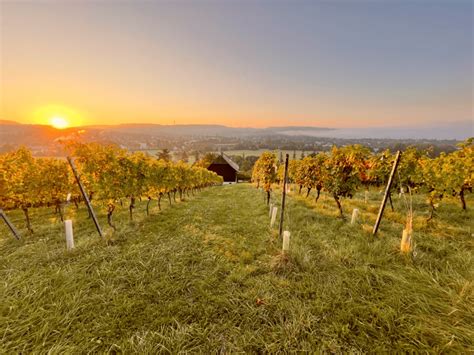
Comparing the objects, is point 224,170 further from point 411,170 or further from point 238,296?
point 238,296

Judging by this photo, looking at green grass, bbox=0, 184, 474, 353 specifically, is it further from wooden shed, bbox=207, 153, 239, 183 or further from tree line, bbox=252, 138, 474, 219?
wooden shed, bbox=207, 153, 239, 183

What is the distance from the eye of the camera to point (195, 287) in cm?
404

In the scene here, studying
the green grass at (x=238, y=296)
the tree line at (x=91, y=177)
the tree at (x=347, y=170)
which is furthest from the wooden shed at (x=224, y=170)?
the green grass at (x=238, y=296)

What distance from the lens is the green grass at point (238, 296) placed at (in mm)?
2805

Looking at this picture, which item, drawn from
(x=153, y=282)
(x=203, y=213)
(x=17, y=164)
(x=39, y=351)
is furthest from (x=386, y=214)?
(x=17, y=164)

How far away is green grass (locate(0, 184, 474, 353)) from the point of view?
9.20ft

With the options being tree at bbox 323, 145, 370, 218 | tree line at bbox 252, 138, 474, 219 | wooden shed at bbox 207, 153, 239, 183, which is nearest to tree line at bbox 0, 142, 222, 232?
tree at bbox 323, 145, 370, 218

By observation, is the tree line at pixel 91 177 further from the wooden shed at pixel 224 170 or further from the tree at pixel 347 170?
the wooden shed at pixel 224 170

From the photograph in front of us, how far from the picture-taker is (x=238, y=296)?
12.3 ft

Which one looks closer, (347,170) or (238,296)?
(238,296)

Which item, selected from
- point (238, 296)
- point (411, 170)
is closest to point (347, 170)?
point (411, 170)

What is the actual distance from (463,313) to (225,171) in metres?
49.0

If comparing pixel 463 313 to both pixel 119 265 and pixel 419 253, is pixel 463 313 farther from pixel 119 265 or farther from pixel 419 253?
pixel 119 265

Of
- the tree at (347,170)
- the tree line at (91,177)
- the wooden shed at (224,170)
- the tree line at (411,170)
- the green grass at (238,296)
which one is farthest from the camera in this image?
the wooden shed at (224,170)
